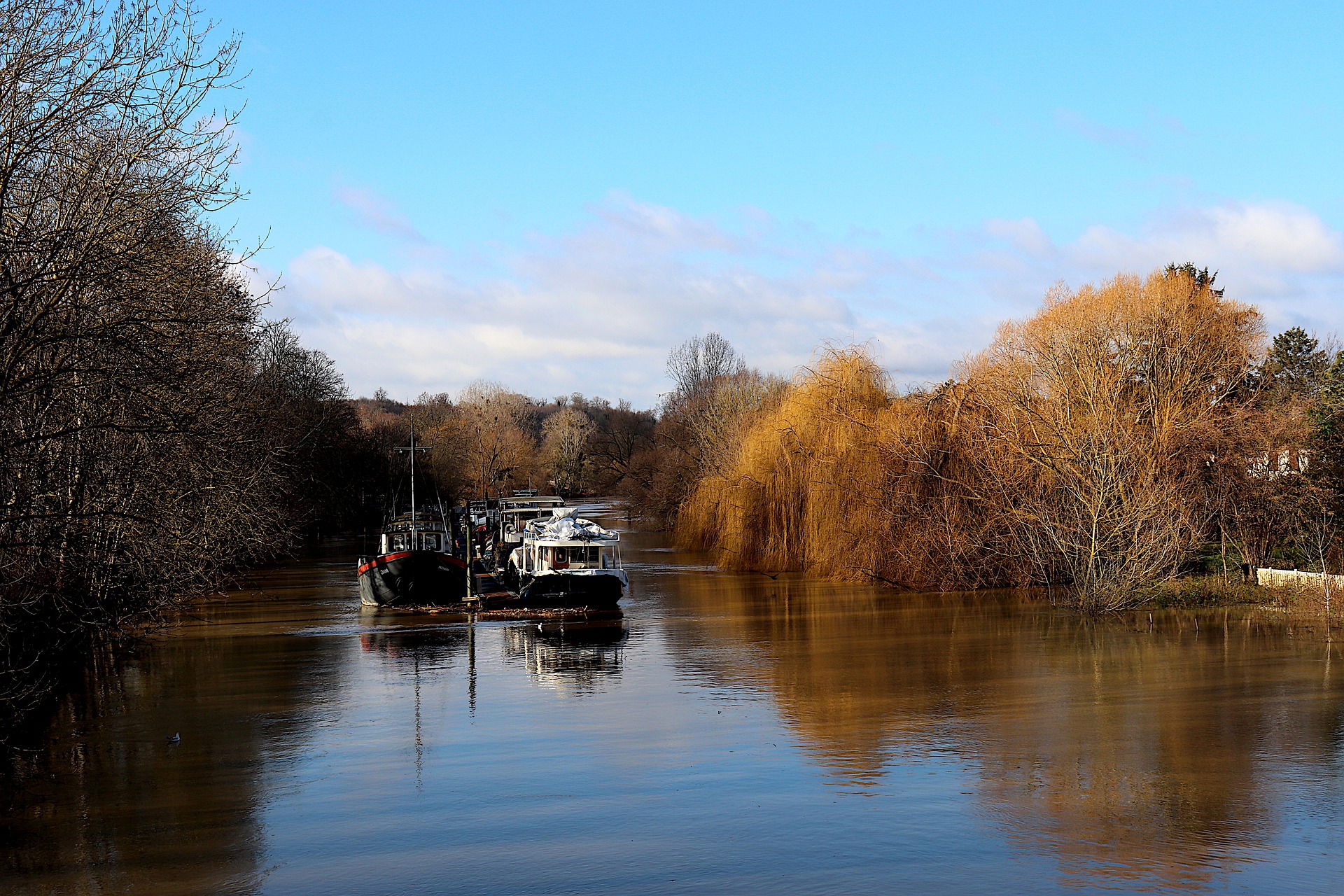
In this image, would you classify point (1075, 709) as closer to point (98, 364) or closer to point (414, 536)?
point (98, 364)

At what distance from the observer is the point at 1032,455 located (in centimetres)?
3244

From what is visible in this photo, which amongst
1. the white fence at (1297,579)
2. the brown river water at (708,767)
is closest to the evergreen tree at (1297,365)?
the white fence at (1297,579)

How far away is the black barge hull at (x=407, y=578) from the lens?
3584cm

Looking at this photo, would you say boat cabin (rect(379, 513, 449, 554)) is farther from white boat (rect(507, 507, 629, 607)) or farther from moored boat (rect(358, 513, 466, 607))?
white boat (rect(507, 507, 629, 607))

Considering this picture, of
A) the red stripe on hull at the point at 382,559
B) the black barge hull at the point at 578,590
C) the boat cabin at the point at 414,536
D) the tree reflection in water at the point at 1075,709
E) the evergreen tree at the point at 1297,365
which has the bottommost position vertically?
the tree reflection in water at the point at 1075,709

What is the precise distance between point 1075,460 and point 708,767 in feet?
61.1

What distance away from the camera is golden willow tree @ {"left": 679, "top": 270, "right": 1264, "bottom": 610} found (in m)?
29.7

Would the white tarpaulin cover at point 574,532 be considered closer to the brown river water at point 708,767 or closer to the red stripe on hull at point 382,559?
the red stripe on hull at point 382,559

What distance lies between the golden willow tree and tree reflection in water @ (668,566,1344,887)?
7.71 ft

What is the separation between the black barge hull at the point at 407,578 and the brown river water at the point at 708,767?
295 inches

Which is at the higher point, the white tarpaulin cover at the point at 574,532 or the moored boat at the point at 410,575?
the white tarpaulin cover at the point at 574,532

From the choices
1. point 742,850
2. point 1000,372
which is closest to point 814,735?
point 742,850

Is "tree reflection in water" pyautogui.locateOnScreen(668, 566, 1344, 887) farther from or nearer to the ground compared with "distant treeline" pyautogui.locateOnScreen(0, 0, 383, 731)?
nearer to the ground

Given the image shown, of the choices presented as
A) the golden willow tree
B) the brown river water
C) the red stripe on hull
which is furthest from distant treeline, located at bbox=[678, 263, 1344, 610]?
the red stripe on hull
